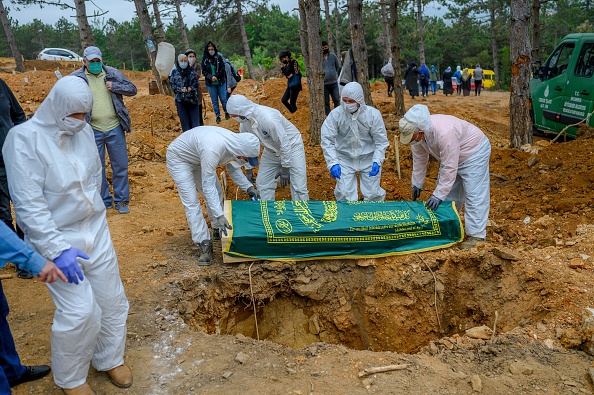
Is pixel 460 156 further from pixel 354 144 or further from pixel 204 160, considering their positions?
pixel 204 160

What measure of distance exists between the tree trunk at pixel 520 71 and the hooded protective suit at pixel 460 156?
366 centimetres

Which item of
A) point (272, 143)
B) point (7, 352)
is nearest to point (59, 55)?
point (272, 143)

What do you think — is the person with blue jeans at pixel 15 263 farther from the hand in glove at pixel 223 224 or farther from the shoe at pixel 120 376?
the hand in glove at pixel 223 224

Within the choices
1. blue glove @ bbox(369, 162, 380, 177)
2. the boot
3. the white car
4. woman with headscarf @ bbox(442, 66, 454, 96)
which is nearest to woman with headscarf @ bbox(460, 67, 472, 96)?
woman with headscarf @ bbox(442, 66, 454, 96)

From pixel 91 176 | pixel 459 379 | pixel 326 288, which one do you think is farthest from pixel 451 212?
pixel 91 176

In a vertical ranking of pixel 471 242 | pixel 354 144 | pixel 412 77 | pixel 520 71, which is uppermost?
pixel 520 71

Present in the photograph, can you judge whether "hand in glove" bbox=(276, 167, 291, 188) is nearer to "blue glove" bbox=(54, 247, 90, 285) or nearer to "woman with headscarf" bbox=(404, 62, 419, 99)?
"blue glove" bbox=(54, 247, 90, 285)

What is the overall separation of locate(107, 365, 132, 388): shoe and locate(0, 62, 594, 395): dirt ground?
2.5 inches

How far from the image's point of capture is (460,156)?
4.95m

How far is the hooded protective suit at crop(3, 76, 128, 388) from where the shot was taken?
268 centimetres

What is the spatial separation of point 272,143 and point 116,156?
6.31ft

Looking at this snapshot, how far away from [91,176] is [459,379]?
2730 mm

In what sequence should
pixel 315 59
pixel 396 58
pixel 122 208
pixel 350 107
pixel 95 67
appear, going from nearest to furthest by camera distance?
pixel 350 107, pixel 95 67, pixel 122 208, pixel 315 59, pixel 396 58

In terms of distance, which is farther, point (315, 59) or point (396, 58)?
point (396, 58)
